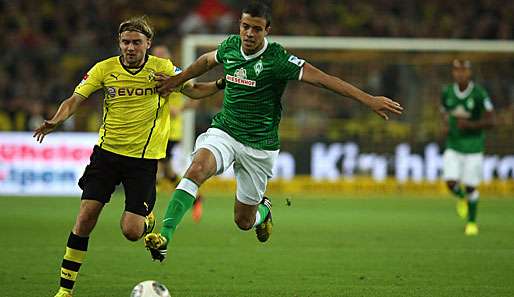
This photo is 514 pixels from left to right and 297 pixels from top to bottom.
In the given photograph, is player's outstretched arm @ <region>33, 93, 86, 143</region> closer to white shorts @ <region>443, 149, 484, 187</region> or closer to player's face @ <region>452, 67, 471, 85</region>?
player's face @ <region>452, 67, 471, 85</region>

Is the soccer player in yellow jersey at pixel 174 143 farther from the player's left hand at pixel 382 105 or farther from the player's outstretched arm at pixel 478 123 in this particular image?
the player's left hand at pixel 382 105

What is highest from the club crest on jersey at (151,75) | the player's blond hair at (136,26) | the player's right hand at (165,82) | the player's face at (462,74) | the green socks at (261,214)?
the player's face at (462,74)

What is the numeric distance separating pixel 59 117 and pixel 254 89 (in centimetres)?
168

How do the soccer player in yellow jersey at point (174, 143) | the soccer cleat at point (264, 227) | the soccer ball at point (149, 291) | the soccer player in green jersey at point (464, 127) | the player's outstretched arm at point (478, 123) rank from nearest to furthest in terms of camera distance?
the soccer ball at point (149, 291) → the soccer cleat at point (264, 227) → the player's outstretched arm at point (478, 123) → the soccer player in green jersey at point (464, 127) → the soccer player in yellow jersey at point (174, 143)

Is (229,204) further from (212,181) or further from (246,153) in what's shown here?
(246,153)

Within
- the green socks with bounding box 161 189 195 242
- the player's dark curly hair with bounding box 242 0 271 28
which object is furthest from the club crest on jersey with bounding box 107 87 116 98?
the player's dark curly hair with bounding box 242 0 271 28

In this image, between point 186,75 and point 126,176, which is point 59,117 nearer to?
point 126,176

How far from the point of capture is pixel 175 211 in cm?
779

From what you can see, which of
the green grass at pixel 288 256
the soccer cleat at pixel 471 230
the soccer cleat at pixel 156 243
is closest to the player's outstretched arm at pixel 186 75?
the soccer cleat at pixel 156 243

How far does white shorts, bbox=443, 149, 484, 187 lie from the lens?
1492 centimetres

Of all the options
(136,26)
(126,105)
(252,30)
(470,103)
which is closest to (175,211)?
(126,105)

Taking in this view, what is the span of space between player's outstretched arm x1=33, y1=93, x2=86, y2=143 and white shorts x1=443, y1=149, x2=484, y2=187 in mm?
8205

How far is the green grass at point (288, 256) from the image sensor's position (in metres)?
8.63

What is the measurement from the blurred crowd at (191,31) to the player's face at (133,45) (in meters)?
12.5
